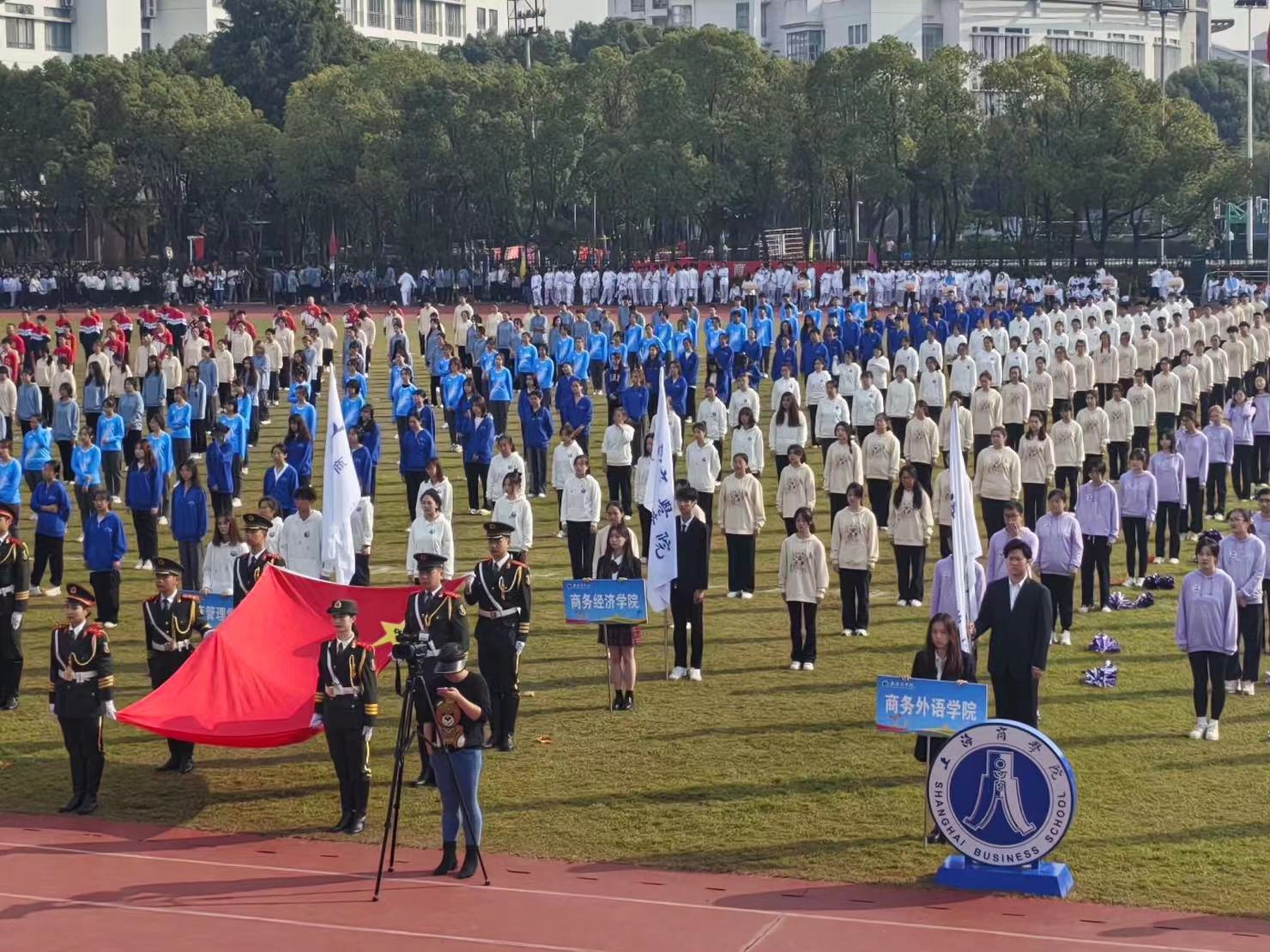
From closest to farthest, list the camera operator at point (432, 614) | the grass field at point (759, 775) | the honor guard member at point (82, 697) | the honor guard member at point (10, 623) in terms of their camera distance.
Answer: the grass field at point (759, 775) → the honor guard member at point (82, 697) → the camera operator at point (432, 614) → the honor guard member at point (10, 623)

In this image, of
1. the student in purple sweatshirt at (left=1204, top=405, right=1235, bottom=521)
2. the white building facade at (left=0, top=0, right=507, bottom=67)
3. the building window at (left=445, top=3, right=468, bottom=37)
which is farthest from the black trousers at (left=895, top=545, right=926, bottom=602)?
the building window at (left=445, top=3, right=468, bottom=37)

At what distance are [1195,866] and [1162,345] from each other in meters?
23.5

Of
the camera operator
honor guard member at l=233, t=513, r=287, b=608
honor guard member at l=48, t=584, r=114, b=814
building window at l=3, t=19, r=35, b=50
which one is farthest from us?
building window at l=3, t=19, r=35, b=50

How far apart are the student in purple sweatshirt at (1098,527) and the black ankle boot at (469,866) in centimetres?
Answer: 872

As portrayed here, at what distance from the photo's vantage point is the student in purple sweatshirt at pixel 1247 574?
16.2 metres

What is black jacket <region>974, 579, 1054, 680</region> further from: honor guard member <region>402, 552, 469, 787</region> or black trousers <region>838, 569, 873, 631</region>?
black trousers <region>838, 569, 873, 631</region>

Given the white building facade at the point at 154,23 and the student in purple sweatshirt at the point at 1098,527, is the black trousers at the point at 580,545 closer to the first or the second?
the student in purple sweatshirt at the point at 1098,527

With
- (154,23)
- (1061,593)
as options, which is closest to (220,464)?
(1061,593)

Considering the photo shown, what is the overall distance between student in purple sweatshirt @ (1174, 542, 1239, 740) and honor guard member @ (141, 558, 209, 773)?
7955 millimetres

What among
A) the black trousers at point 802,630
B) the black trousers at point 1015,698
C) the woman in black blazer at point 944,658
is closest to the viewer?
the woman in black blazer at point 944,658

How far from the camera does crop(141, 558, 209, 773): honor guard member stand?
15.5 meters

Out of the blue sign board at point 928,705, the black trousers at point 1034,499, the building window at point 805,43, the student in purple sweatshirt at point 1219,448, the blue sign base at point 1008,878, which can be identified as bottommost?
the blue sign base at point 1008,878

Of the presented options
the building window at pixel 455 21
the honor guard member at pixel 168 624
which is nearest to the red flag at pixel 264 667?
the honor guard member at pixel 168 624

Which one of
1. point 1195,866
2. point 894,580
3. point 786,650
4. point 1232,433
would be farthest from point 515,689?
point 1232,433
